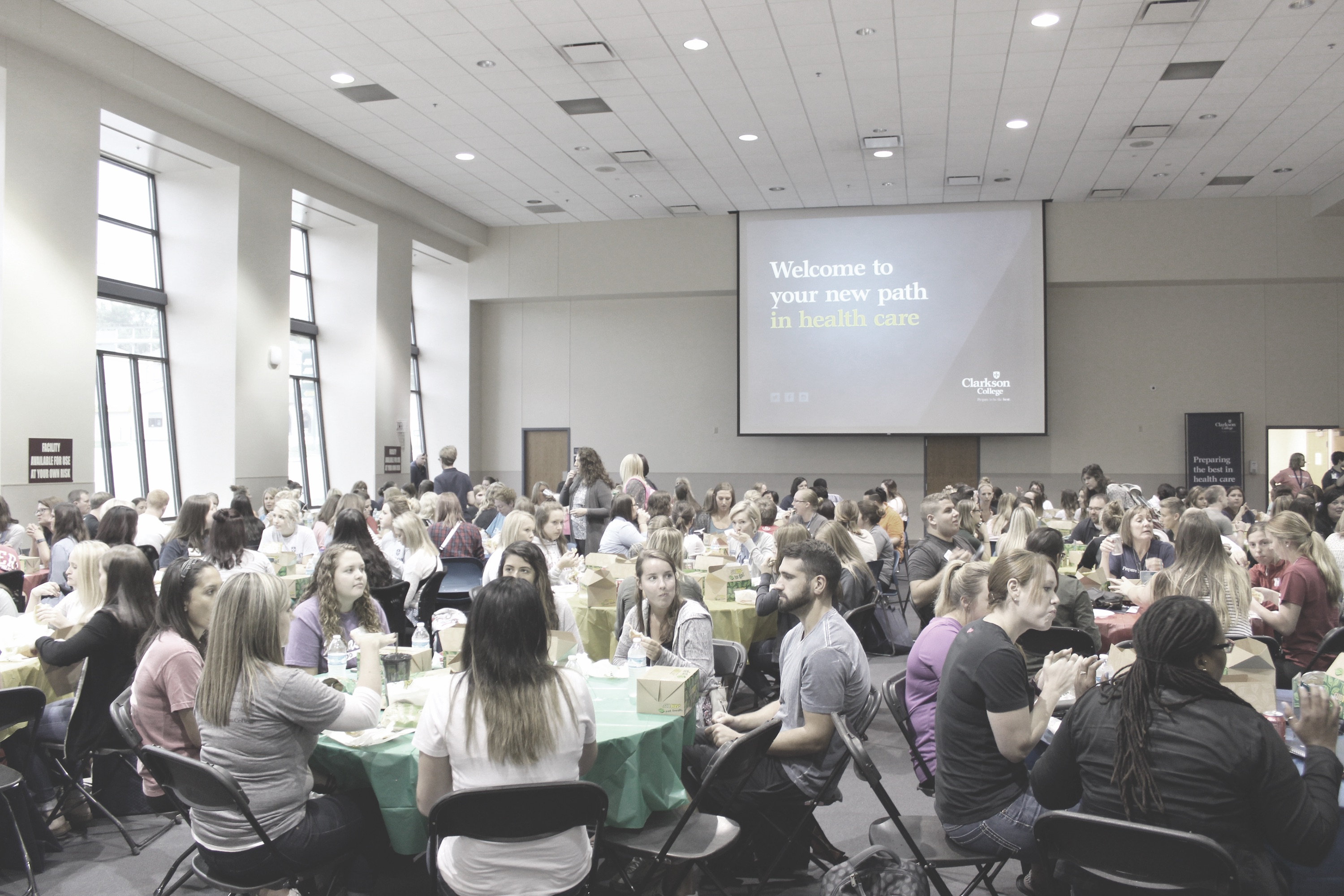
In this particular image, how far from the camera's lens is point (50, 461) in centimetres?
870

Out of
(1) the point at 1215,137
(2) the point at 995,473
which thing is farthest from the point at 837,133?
(2) the point at 995,473

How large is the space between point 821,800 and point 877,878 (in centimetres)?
56

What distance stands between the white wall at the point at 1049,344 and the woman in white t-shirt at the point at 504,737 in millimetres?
12976

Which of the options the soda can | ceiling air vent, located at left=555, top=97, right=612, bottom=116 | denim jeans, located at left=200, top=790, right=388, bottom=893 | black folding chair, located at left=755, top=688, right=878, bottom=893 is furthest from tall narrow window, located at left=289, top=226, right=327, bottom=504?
the soda can

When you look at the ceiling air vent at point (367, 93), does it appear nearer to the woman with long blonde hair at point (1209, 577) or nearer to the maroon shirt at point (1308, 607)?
the woman with long blonde hair at point (1209, 577)

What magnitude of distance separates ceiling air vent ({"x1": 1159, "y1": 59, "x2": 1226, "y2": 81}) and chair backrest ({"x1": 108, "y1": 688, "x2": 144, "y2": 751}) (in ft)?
33.4

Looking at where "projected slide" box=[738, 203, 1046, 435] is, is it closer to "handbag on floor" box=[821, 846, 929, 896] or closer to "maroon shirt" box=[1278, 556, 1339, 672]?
"maroon shirt" box=[1278, 556, 1339, 672]

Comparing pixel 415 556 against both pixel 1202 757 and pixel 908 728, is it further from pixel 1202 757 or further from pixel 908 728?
pixel 1202 757

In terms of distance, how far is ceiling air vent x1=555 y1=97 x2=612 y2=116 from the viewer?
1052cm

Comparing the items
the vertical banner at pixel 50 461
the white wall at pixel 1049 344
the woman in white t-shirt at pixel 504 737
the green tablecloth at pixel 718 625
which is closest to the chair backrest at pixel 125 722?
the woman in white t-shirt at pixel 504 737

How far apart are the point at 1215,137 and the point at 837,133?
456 cm

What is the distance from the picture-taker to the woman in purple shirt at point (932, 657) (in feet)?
11.3

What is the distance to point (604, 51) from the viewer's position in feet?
29.9

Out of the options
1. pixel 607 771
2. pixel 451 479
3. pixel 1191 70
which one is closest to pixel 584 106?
pixel 451 479
